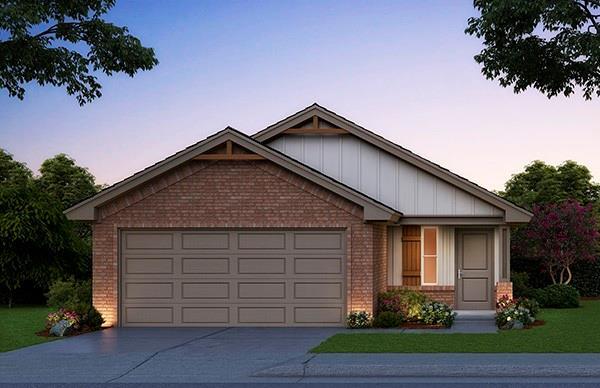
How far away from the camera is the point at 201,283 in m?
25.2

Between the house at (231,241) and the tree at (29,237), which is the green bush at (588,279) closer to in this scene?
the house at (231,241)

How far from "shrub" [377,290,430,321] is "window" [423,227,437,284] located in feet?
11.2

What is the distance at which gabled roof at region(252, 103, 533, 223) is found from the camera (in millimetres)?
27734

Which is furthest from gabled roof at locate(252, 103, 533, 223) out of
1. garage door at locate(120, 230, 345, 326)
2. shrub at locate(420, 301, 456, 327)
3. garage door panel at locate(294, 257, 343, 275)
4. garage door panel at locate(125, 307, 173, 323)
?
garage door panel at locate(125, 307, 173, 323)

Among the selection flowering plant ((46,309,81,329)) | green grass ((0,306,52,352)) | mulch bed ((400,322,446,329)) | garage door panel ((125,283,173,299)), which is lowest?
green grass ((0,306,52,352))

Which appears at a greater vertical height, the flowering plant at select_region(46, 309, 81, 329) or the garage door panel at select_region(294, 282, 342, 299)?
the garage door panel at select_region(294, 282, 342, 299)

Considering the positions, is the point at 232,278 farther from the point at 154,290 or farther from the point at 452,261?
the point at 452,261

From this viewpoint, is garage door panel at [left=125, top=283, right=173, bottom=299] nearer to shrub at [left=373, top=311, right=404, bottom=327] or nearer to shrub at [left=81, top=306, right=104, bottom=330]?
shrub at [left=81, top=306, right=104, bottom=330]

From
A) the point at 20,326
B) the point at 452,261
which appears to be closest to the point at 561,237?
the point at 452,261

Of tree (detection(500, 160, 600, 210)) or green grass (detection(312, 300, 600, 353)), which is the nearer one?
green grass (detection(312, 300, 600, 353))

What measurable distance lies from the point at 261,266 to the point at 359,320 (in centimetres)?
293

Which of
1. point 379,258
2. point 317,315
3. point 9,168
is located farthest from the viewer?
point 9,168

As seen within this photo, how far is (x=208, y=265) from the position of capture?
994 inches

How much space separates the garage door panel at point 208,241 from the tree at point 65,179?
4337 centimetres
